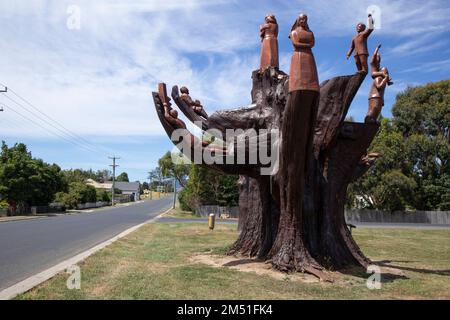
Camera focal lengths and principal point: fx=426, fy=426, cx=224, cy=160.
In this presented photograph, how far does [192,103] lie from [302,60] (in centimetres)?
591

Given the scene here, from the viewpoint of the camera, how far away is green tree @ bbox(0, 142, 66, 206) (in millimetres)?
38625

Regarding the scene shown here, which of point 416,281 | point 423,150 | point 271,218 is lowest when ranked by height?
point 416,281

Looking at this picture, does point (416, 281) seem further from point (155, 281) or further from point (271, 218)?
point (155, 281)

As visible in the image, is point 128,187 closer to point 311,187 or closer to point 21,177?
point 21,177

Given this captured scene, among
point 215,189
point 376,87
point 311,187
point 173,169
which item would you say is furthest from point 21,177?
point 376,87

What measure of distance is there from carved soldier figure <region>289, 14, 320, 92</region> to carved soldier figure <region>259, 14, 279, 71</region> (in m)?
3.28

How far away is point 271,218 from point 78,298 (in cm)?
544

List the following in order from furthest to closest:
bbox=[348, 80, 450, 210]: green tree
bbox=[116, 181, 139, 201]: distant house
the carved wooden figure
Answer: bbox=[116, 181, 139, 201]: distant house < bbox=[348, 80, 450, 210]: green tree < the carved wooden figure

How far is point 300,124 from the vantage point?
26.8ft

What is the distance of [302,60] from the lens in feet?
25.1

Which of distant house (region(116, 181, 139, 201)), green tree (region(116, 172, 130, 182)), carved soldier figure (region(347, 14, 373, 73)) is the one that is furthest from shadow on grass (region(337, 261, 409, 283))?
green tree (region(116, 172, 130, 182))

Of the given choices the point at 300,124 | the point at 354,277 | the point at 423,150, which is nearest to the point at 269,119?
the point at 300,124

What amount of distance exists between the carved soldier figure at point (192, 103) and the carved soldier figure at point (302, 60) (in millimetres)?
5600

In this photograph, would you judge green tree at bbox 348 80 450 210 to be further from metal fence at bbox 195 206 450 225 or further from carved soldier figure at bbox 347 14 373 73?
carved soldier figure at bbox 347 14 373 73
